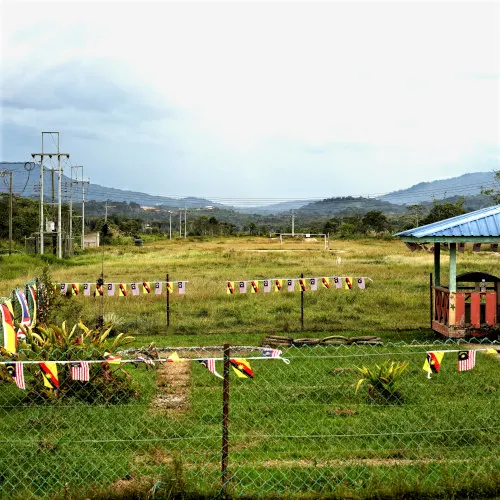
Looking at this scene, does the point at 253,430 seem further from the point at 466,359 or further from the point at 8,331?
the point at 8,331

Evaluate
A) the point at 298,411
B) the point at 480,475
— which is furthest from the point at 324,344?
the point at 480,475

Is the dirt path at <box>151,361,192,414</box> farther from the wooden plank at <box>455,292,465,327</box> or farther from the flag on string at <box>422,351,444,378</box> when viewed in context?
the wooden plank at <box>455,292,465,327</box>

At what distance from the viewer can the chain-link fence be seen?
6.90 meters

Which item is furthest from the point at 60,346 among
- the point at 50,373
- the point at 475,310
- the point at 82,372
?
the point at 475,310

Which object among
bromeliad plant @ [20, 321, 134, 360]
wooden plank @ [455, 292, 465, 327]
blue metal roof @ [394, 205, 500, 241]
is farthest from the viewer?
wooden plank @ [455, 292, 465, 327]

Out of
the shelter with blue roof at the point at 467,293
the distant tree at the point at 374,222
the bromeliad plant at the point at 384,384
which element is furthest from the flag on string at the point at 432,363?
Result: the distant tree at the point at 374,222

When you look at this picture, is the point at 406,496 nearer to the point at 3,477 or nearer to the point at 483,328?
the point at 3,477

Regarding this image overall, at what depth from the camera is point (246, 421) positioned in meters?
9.23

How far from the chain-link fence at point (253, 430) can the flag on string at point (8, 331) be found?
598mm

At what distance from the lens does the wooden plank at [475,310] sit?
16.0 m

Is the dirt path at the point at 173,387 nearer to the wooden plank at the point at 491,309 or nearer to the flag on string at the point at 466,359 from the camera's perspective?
the flag on string at the point at 466,359

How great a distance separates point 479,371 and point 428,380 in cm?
145

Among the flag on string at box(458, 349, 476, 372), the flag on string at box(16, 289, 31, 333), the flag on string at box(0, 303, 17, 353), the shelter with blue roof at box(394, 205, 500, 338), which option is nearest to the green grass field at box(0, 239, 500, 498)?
the flag on string at box(458, 349, 476, 372)

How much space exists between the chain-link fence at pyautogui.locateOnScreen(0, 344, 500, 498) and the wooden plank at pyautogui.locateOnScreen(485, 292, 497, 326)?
11.3ft
